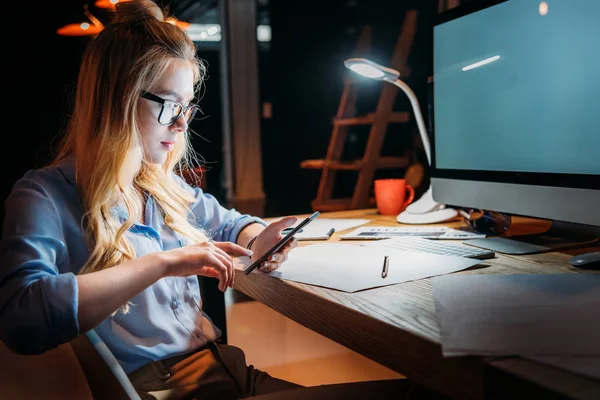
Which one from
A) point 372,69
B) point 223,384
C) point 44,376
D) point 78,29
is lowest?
point 223,384

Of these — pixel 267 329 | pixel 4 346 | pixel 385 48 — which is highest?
pixel 385 48

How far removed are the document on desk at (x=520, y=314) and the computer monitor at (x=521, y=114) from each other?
0.93 ft

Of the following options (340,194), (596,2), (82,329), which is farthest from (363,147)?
(82,329)

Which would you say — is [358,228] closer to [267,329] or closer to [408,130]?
[267,329]

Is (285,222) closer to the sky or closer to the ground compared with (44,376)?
closer to the sky

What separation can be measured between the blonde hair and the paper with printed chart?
262 millimetres

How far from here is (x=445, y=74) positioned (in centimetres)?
141

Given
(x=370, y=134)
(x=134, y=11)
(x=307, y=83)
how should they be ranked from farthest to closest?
(x=307, y=83) < (x=370, y=134) < (x=134, y=11)

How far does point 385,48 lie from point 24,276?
3.35m

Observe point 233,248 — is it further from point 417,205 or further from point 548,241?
point 417,205

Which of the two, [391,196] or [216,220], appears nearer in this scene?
[216,220]

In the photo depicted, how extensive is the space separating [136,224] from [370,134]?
7.67ft

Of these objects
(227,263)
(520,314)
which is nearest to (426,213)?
(227,263)

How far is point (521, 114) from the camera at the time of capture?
1.15 metres
